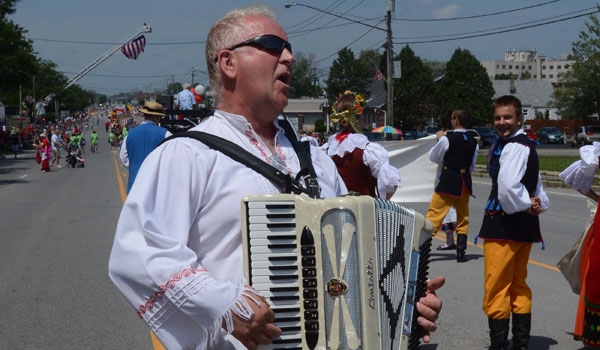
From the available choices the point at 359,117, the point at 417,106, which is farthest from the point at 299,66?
the point at 359,117

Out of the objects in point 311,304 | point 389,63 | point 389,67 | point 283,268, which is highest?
point 389,63

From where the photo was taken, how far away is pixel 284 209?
2076 millimetres

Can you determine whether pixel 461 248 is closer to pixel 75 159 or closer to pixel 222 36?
pixel 222 36

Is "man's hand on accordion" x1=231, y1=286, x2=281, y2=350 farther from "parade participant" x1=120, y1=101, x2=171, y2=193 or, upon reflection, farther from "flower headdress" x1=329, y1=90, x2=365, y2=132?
"flower headdress" x1=329, y1=90, x2=365, y2=132

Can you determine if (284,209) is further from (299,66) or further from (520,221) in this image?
(299,66)

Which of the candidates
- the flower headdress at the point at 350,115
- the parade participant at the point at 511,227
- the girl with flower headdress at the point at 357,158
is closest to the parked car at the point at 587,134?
the flower headdress at the point at 350,115

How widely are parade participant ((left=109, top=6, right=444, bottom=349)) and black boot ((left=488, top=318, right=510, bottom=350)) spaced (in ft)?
10.8

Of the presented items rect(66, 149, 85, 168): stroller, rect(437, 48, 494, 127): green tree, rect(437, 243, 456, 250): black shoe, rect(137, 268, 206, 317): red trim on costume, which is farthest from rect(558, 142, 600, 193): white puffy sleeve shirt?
rect(437, 48, 494, 127): green tree

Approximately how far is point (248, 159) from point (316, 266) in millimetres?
478

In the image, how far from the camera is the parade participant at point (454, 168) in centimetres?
973

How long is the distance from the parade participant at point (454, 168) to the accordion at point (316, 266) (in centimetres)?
769

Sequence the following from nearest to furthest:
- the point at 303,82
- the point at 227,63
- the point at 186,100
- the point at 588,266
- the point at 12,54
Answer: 1. the point at 227,63
2. the point at 588,266
3. the point at 186,100
4. the point at 12,54
5. the point at 303,82

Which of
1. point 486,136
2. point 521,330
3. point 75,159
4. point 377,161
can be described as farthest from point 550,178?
point 486,136

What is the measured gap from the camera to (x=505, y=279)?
5.68 meters
